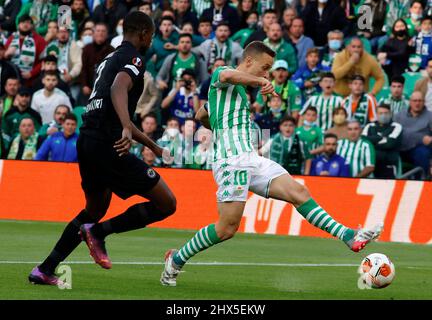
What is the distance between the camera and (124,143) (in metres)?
10.5

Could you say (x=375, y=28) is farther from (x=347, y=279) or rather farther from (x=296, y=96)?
(x=347, y=279)

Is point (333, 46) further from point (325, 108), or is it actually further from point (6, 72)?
point (6, 72)

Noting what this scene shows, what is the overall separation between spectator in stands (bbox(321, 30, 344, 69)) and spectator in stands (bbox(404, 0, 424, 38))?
1.27m

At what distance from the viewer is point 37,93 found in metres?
23.4

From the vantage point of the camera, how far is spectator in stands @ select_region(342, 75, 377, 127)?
2066cm

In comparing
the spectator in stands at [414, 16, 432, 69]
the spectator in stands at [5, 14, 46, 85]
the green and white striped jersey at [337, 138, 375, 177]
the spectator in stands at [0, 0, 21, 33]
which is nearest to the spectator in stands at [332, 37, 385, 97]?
the spectator in stands at [414, 16, 432, 69]

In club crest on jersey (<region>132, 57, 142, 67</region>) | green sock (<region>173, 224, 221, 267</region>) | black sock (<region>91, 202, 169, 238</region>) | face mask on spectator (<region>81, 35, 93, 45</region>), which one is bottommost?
green sock (<region>173, 224, 221, 267</region>)

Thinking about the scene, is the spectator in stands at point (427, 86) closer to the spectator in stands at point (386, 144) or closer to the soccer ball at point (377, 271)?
the spectator in stands at point (386, 144)

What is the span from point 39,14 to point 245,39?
5.15m

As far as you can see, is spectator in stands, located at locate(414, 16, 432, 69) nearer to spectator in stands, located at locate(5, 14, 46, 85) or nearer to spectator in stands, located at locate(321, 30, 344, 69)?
spectator in stands, located at locate(321, 30, 344, 69)

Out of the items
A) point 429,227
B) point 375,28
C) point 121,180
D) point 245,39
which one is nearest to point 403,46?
point 375,28

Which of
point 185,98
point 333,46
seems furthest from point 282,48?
point 185,98

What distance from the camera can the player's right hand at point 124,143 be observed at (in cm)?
1040

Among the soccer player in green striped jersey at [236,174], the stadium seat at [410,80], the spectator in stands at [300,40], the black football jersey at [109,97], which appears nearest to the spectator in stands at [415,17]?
the stadium seat at [410,80]
